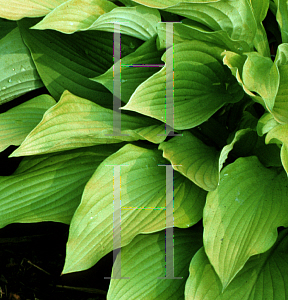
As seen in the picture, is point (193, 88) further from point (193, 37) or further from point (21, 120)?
point (21, 120)

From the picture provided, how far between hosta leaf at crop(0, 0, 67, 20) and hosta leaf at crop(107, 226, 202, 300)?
0.72 meters

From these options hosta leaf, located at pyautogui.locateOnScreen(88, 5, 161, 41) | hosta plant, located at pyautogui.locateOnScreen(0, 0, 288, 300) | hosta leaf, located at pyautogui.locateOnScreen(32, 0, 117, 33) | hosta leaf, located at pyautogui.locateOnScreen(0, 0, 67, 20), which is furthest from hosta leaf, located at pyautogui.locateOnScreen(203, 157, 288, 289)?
hosta leaf, located at pyautogui.locateOnScreen(0, 0, 67, 20)

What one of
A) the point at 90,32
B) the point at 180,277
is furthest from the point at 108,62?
the point at 180,277

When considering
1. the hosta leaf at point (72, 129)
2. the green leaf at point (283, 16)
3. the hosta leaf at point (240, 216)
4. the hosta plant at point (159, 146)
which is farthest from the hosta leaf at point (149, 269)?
the green leaf at point (283, 16)

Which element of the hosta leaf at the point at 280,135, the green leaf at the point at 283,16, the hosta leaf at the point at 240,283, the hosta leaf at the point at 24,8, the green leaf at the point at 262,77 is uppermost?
the hosta leaf at the point at 24,8

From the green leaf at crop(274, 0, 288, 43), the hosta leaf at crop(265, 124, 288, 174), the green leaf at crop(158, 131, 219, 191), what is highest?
the green leaf at crop(274, 0, 288, 43)

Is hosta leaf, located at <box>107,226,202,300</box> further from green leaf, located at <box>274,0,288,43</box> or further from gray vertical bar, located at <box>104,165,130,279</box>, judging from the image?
green leaf, located at <box>274,0,288,43</box>

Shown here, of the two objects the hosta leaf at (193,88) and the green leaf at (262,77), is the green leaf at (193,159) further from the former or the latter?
the green leaf at (262,77)

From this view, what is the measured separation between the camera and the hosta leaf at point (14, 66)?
1021mm

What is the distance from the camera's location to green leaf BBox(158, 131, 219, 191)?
76 centimetres

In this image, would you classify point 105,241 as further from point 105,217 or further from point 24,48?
point 24,48

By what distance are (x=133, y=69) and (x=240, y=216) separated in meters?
0.52

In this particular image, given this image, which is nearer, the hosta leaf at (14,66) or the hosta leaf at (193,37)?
the hosta leaf at (193,37)

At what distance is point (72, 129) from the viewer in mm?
910
